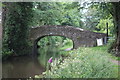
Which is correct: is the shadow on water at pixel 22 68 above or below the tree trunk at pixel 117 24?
below

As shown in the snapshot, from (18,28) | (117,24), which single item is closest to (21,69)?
(18,28)

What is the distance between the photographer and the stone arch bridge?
1366 centimetres

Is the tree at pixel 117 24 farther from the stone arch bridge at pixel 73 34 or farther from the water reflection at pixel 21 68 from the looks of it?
the stone arch bridge at pixel 73 34

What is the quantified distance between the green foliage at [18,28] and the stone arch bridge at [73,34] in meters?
1.13

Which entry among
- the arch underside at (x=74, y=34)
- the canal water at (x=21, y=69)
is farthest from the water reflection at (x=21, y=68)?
the arch underside at (x=74, y=34)

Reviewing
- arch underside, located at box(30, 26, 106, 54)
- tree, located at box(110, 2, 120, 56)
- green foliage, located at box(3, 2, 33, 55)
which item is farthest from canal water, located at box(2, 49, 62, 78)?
arch underside, located at box(30, 26, 106, 54)

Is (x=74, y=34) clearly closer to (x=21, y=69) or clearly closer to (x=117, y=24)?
(x=117, y=24)

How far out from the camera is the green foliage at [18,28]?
12430 millimetres

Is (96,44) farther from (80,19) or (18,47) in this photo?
(80,19)

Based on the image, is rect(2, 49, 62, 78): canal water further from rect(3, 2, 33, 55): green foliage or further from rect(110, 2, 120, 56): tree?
rect(110, 2, 120, 56): tree

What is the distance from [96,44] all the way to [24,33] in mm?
6253

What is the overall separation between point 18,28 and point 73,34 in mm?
4717

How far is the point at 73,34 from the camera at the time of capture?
45.8ft

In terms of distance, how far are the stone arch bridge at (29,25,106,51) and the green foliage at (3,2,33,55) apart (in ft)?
3.70
